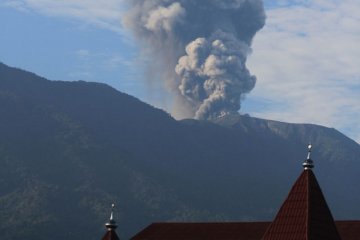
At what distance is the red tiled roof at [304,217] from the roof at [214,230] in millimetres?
17016

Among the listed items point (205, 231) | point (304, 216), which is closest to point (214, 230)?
point (205, 231)

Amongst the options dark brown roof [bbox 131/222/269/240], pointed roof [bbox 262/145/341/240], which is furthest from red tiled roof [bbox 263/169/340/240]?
dark brown roof [bbox 131/222/269/240]

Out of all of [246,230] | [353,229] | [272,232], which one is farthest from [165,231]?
[272,232]

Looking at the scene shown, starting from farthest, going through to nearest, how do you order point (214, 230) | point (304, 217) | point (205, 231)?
point (205, 231) → point (214, 230) → point (304, 217)

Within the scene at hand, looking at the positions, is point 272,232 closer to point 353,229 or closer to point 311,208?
point 311,208

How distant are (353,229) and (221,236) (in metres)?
9.13

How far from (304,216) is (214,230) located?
75.7 ft

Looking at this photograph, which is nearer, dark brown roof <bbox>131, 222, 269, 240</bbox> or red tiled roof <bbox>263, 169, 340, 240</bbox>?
red tiled roof <bbox>263, 169, 340, 240</bbox>

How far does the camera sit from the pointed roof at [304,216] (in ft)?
164

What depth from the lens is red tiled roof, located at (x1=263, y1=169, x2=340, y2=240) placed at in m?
49.9

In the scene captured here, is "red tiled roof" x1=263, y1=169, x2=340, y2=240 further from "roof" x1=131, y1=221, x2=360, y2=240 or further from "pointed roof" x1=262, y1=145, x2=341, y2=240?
"roof" x1=131, y1=221, x2=360, y2=240

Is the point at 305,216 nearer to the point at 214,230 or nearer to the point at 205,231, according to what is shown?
the point at 214,230

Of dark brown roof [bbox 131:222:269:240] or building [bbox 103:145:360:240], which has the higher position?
dark brown roof [bbox 131:222:269:240]

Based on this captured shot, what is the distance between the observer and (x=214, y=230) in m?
73.0
